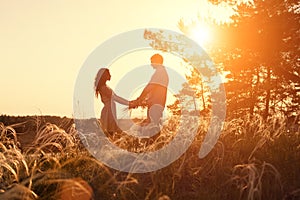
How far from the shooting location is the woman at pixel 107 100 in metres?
12.7

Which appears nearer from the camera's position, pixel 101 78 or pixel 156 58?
pixel 156 58

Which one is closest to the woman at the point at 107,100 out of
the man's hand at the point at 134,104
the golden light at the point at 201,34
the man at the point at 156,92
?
the man's hand at the point at 134,104

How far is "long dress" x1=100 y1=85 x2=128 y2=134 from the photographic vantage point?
12793 mm

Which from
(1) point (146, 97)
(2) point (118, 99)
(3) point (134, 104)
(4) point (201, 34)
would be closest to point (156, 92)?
(1) point (146, 97)

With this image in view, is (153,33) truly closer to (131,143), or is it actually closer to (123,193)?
(131,143)

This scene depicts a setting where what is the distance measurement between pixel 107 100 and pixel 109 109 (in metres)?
0.24

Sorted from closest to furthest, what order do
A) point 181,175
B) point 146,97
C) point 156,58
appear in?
point 181,175
point 156,58
point 146,97

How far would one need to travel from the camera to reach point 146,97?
40.6ft

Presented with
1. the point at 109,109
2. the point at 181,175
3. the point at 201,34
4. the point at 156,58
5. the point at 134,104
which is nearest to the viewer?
the point at 181,175

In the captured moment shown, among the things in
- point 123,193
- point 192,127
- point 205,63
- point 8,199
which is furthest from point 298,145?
point 205,63

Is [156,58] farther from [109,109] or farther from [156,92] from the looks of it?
[109,109]

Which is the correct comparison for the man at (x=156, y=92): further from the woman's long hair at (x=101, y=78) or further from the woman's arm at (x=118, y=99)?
the woman's long hair at (x=101, y=78)

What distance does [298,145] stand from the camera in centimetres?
941

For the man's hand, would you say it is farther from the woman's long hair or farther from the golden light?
the golden light
